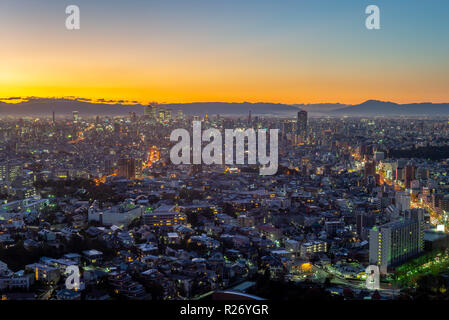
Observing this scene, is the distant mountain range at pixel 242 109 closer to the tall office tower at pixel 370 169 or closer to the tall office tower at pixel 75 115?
the tall office tower at pixel 75 115

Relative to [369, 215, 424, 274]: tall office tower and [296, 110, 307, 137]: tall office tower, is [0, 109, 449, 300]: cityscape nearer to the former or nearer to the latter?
[369, 215, 424, 274]: tall office tower

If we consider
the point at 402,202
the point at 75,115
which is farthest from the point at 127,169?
the point at 75,115

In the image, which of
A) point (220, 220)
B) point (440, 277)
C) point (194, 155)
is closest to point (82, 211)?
point (220, 220)

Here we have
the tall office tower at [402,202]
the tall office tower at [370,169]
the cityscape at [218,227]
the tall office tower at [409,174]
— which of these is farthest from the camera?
the tall office tower at [370,169]

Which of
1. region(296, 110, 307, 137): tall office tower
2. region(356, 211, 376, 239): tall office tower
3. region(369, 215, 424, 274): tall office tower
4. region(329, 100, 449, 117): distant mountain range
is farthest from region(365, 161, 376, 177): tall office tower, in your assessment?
region(329, 100, 449, 117): distant mountain range

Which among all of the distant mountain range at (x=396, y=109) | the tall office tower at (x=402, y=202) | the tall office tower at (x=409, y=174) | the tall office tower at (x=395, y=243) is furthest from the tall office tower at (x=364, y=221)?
the distant mountain range at (x=396, y=109)

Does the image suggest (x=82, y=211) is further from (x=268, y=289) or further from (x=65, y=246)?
(x=268, y=289)

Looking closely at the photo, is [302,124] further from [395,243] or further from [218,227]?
[395,243]
